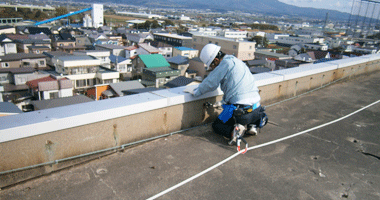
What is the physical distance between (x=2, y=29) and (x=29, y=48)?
18.9 meters

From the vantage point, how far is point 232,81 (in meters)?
2.57

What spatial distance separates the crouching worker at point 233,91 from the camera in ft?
8.36

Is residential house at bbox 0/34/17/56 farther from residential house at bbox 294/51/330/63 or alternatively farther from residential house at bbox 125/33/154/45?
residential house at bbox 294/51/330/63

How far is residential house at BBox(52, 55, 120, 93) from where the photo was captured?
19812mm

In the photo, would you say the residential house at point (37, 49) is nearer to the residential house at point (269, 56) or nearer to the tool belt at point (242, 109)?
the residential house at point (269, 56)

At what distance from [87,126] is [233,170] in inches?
49.4

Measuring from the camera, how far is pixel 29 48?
29.8 metres

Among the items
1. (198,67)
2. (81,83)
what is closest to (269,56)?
(198,67)

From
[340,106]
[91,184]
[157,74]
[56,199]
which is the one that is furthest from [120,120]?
[157,74]

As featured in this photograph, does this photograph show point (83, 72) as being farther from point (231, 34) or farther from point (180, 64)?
point (231, 34)

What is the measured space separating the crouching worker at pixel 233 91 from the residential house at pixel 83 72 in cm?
1868

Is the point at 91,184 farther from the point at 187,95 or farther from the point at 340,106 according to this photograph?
the point at 340,106

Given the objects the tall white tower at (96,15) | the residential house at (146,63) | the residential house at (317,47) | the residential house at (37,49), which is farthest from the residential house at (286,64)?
the tall white tower at (96,15)

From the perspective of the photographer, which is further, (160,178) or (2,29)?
(2,29)
